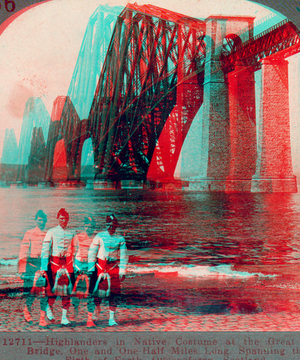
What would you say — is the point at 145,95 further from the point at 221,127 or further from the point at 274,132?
the point at 274,132

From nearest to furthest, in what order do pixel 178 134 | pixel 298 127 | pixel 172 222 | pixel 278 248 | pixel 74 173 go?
pixel 278 248
pixel 298 127
pixel 172 222
pixel 178 134
pixel 74 173

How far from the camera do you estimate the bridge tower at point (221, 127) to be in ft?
48.2

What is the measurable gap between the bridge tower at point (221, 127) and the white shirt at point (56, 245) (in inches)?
461

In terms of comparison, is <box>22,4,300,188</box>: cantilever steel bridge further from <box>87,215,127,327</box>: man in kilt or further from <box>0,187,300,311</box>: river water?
<box>87,215,127,327</box>: man in kilt

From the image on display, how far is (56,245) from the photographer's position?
272 centimetres

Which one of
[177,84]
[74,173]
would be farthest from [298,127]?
[74,173]

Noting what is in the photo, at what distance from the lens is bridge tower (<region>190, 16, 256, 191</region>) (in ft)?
48.2

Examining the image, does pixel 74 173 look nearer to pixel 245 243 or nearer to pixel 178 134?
pixel 178 134

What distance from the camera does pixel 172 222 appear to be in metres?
9.72

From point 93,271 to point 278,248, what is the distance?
135 inches

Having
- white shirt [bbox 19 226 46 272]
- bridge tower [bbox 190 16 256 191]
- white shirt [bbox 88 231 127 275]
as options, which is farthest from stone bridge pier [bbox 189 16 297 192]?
white shirt [bbox 19 226 46 272]

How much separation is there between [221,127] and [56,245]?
14.5 metres

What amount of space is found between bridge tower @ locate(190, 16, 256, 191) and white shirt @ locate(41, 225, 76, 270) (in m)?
11.7

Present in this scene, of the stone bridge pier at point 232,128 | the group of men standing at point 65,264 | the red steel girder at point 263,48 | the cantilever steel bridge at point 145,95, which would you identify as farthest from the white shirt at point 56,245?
the cantilever steel bridge at point 145,95
